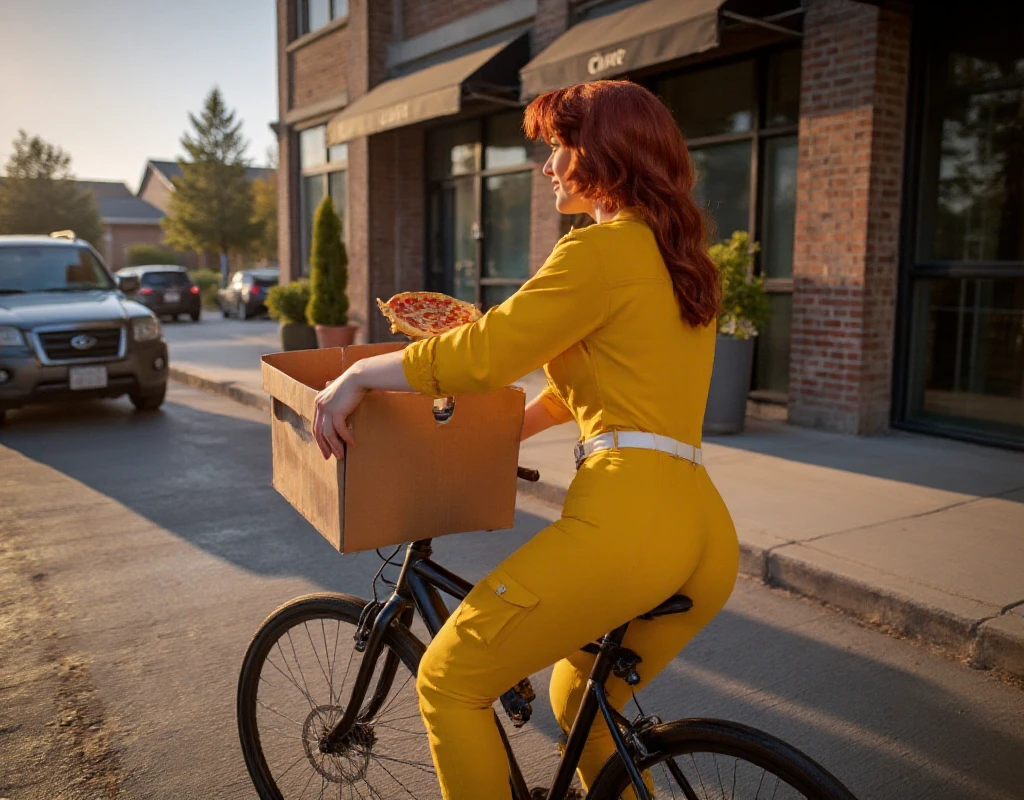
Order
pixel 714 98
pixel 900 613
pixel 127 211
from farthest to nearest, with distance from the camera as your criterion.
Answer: pixel 127 211 < pixel 714 98 < pixel 900 613

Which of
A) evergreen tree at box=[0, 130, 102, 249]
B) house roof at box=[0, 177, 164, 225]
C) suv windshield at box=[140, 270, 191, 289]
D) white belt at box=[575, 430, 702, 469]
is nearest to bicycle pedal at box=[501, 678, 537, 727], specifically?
white belt at box=[575, 430, 702, 469]

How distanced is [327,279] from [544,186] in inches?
148

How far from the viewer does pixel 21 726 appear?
3.32 m

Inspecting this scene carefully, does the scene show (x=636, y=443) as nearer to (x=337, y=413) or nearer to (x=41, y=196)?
(x=337, y=413)

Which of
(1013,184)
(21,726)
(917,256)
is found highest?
(1013,184)

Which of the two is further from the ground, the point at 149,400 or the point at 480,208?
the point at 480,208

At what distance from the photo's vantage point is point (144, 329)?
32.9ft

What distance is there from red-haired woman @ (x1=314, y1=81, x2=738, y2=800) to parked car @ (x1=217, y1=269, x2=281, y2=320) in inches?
1017

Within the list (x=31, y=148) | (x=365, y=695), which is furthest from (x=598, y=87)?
(x=31, y=148)

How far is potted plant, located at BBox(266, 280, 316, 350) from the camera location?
14547mm

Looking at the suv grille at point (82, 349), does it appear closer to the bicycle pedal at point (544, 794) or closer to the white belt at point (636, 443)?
the bicycle pedal at point (544, 794)

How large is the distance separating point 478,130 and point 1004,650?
1206cm

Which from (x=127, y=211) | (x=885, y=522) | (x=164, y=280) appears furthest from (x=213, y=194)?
(x=885, y=522)

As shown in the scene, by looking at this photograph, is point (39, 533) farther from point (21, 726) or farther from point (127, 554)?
point (21, 726)
